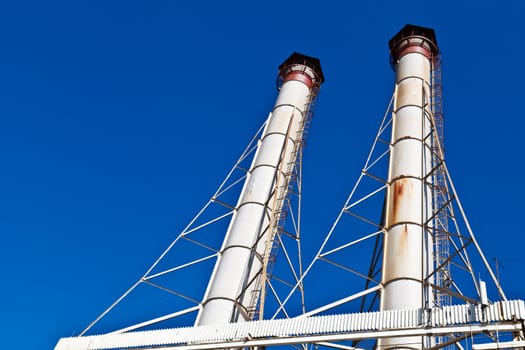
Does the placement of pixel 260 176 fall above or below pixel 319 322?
above

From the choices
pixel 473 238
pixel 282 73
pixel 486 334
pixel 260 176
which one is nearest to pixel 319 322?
pixel 486 334

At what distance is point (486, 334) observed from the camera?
14.4 m

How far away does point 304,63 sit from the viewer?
35406 mm

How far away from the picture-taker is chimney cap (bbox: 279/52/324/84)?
116 feet

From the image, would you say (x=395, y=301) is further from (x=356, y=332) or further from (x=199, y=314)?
(x=199, y=314)

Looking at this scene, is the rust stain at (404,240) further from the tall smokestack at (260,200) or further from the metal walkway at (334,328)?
the metal walkway at (334,328)

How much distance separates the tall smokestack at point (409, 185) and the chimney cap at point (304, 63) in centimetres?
490

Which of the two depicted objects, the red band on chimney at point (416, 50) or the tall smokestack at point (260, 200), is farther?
the red band on chimney at point (416, 50)

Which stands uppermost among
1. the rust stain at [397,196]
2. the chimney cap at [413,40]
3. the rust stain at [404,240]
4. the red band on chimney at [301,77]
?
the chimney cap at [413,40]

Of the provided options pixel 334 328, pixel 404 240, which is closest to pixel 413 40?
pixel 404 240

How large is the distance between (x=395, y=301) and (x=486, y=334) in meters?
5.43

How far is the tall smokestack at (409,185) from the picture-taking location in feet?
65.4

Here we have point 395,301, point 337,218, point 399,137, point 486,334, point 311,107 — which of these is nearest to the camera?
point 486,334

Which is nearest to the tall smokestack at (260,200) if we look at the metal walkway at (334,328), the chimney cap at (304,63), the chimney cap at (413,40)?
the chimney cap at (304,63)
